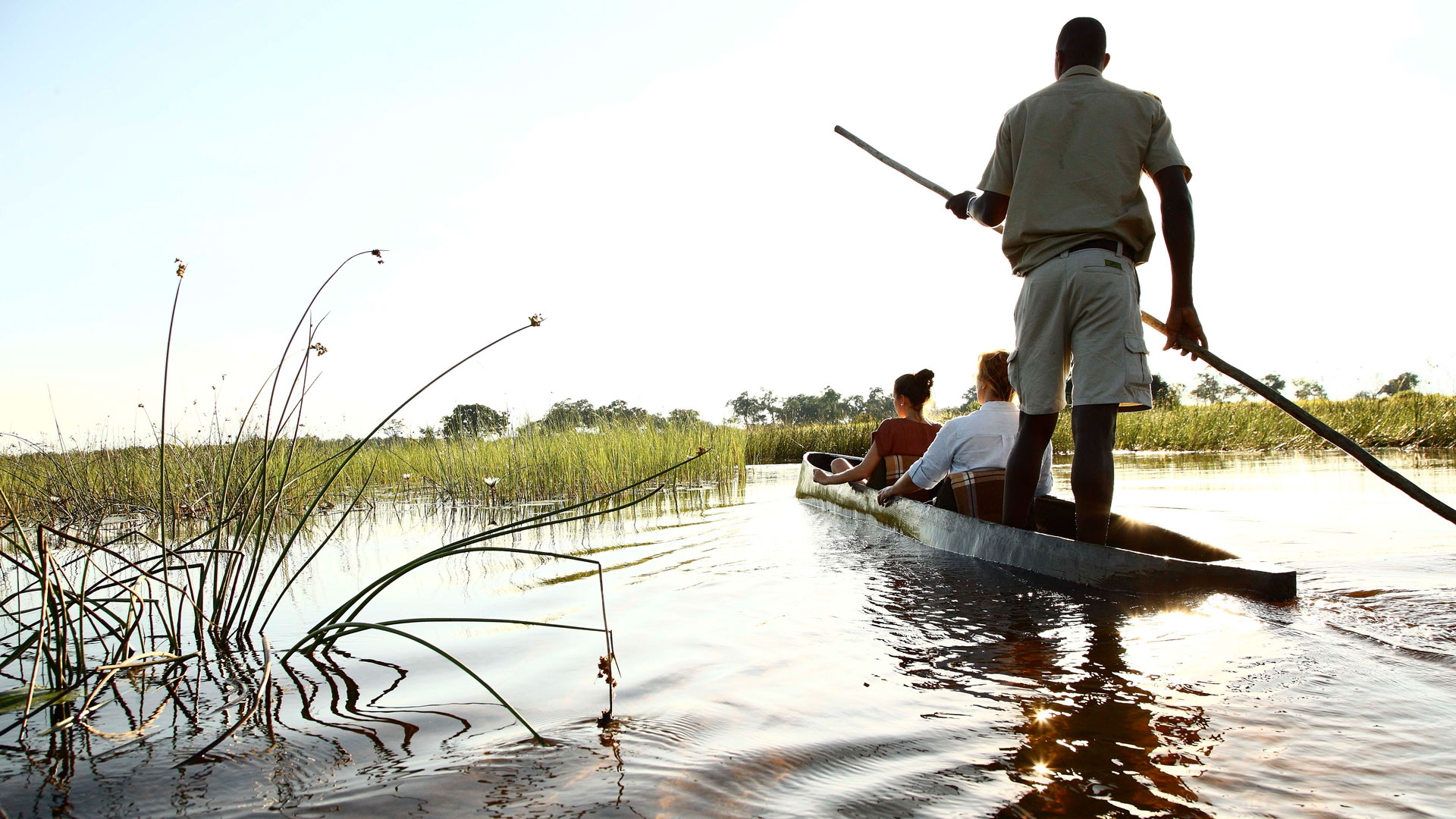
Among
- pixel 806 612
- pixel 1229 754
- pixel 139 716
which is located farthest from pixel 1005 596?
pixel 139 716

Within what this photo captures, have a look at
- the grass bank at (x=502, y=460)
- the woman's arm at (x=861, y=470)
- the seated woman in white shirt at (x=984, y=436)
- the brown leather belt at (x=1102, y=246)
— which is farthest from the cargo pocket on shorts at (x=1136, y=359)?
the grass bank at (x=502, y=460)

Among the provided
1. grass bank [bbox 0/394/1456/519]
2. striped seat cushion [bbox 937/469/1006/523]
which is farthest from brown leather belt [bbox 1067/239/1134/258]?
grass bank [bbox 0/394/1456/519]

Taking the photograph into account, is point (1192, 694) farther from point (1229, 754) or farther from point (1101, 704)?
point (1229, 754)

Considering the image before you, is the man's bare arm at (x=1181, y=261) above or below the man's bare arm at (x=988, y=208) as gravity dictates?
below

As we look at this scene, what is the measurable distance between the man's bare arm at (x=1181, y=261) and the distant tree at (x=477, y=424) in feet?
24.2

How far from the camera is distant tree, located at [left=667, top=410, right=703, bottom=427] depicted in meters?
11.8

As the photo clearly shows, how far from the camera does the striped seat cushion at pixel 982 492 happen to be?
14.8ft

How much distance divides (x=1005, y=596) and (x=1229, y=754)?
1.69m

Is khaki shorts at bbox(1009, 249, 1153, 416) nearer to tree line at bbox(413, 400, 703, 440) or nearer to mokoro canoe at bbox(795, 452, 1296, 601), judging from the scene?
mokoro canoe at bbox(795, 452, 1296, 601)

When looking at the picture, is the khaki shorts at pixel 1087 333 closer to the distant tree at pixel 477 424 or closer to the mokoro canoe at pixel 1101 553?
the mokoro canoe at pixel 1101 553

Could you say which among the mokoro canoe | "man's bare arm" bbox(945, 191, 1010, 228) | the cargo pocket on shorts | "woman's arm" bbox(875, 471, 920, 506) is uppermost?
"man's bare arm" bbox(945, 191, 1010, 228)

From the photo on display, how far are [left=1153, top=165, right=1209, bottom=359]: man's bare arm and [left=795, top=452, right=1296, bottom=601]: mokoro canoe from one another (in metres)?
0.82

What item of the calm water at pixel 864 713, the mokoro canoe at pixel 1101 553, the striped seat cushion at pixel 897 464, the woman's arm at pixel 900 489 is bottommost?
the calm water at pixel 864 713

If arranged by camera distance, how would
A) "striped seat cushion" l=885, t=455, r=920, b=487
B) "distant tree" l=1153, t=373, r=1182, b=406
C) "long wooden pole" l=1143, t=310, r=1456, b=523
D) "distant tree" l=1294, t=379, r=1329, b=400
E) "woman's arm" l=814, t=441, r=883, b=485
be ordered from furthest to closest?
"distant tree" l=1294, t=379, r=1329, b=400 → "distant tree" l=1153, t=373, r=1182, b=406 → "woman's arm" l=814, t=441, r=883, b=485 → "striped seat cushion" l=885, t=455, r=920, b=487 → "long wooden pole" l=1143, t=310, r=1456, b=523
